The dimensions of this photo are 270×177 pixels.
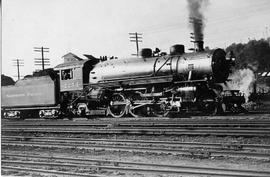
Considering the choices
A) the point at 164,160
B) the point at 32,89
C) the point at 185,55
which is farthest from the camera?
the point at 32,89

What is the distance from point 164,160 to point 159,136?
8.00 ft

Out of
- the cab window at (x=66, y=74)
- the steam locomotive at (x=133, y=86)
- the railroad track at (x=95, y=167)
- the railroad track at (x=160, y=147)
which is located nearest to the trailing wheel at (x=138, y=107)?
the steam locomotive at (x=133, y=86)

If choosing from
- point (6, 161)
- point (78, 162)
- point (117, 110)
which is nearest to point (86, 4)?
point (78, 162)

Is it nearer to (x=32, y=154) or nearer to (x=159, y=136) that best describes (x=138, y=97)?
(x=159, y=136)

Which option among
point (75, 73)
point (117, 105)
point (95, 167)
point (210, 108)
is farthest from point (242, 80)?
point (95, 167)

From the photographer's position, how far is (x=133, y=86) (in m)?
12.2

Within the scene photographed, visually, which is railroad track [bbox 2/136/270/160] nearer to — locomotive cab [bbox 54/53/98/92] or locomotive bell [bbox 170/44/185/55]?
locomotive bell [bbox 170/44/185/55]

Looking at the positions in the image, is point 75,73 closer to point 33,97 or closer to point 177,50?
point 33,97

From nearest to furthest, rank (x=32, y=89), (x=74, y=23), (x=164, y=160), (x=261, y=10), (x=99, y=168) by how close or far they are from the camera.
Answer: (x=261, y=10)
(x=99, y=168)
(x=164, y=160)
(x=74, y=23)
(x=32, y=89)

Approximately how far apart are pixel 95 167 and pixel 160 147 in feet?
5.60

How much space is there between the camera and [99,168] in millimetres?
4824

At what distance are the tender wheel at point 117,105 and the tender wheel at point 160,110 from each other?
102 centimetres

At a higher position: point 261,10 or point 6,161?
point 261,10

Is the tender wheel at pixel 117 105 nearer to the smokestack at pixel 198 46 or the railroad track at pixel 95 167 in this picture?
the smokestack at pixel 198 46
